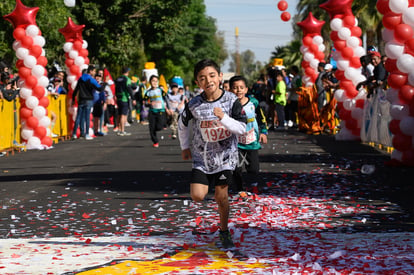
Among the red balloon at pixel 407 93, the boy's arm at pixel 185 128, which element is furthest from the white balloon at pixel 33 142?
the boy's arm at pixel 185 128

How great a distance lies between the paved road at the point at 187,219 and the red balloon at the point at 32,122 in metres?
4.84

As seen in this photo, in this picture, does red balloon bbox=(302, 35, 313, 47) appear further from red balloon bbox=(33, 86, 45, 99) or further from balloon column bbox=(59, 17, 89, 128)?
red balloon bbox=(33, 86, 45, 99)

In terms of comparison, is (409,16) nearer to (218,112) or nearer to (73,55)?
(218,112)

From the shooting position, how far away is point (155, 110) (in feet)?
65.7

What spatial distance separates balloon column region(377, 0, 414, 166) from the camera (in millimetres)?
13695

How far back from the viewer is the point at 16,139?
20109 millimetres

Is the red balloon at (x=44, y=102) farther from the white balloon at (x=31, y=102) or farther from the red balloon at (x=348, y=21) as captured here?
the red balloon at (x=348, y=21)

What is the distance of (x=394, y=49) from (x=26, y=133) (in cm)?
998

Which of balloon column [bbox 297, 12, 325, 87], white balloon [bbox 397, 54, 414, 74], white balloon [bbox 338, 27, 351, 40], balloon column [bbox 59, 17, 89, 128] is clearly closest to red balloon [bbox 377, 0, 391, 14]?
white balloon [bbox 397, 54, 414, 74]

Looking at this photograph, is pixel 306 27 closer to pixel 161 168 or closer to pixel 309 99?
pixel 309 99

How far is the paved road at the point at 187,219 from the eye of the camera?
6.27 m

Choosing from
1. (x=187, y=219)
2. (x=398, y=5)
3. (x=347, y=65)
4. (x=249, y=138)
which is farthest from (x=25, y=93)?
(x=187, y=219)

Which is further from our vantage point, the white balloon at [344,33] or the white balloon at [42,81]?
the white balloon at [344,33]

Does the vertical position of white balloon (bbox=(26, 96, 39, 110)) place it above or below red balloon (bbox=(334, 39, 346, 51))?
below
